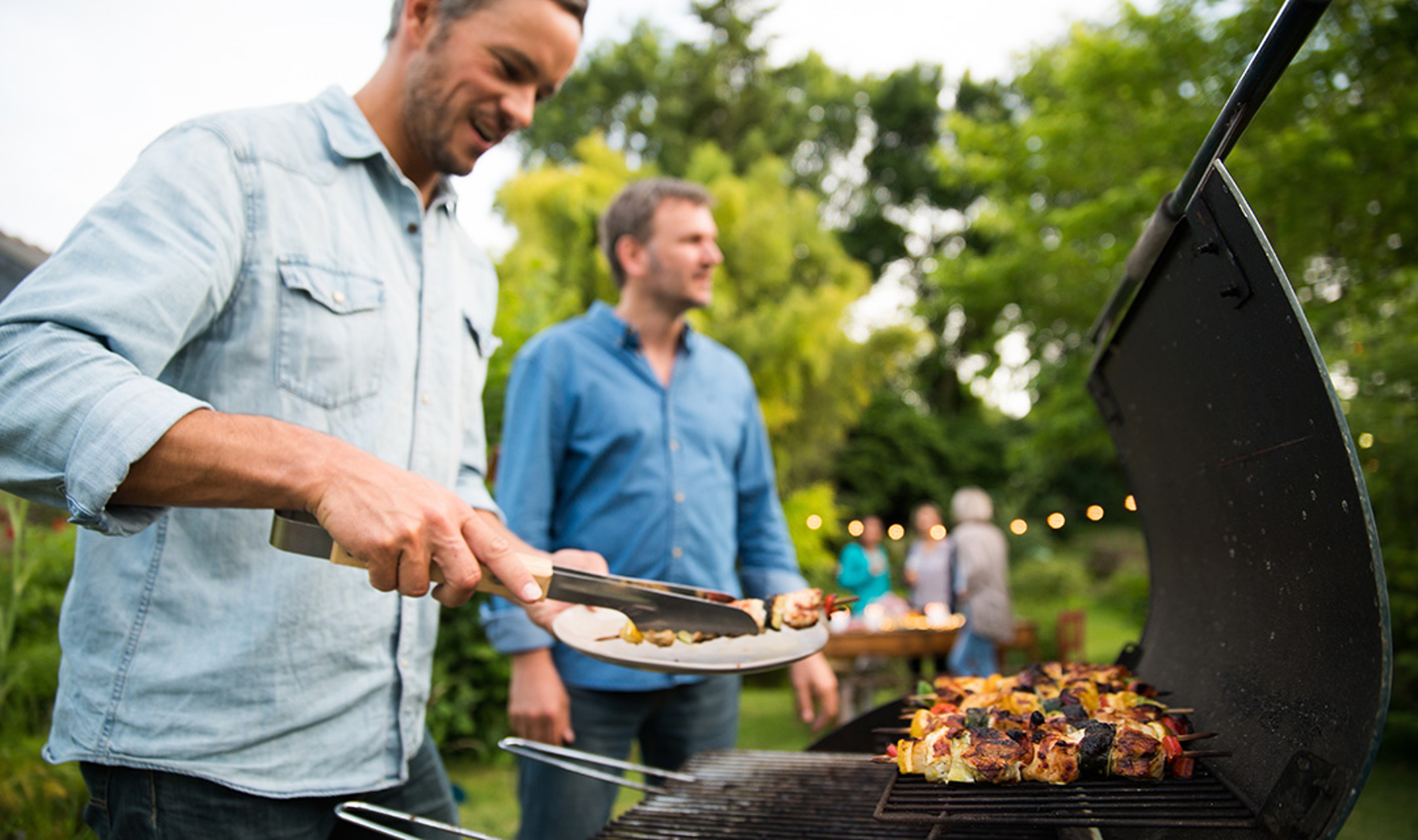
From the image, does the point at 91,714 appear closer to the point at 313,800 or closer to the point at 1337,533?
the point at 313,800

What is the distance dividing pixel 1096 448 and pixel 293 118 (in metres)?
9.74

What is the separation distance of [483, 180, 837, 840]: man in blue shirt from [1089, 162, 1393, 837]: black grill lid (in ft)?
4.54

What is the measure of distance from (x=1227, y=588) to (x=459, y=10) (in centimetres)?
182

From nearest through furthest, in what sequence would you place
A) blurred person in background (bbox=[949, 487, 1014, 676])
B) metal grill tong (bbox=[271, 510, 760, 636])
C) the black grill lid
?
the black grill lid < metal grill tong (bbox=[271, 510, 760, 636]) < blurred person in background (bbox=[949, 487, 1014, 676])

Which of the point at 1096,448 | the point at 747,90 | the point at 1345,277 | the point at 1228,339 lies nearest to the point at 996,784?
the point at 1228,339

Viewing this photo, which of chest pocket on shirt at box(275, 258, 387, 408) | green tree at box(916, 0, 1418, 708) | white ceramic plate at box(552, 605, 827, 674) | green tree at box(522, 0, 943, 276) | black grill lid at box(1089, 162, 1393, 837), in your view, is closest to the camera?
black grill lid at box(1089, 162, 1393, 837)

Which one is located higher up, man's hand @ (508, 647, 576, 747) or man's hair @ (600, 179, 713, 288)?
man's hair @ (600, 179, 713, 288)

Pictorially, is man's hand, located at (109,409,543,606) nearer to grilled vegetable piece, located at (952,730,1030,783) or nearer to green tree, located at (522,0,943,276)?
grilled vegetable piece, located at (952,730,1030,783)

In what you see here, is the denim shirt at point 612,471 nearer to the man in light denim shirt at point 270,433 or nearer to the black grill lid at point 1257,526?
the man in light denim shirt at point 270,433

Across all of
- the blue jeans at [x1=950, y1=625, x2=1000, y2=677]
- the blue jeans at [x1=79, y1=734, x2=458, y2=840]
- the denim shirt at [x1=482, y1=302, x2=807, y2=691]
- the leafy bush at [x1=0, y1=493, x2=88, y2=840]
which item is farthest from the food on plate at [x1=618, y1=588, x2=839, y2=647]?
the blue jeans at [x1=950, y1=625, x2=1000, y2=677]

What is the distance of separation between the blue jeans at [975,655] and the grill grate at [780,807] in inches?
240

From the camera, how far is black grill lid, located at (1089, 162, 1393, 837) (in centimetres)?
99

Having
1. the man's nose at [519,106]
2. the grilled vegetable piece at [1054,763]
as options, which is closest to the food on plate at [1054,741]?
the grilled vegetable piece at [1054,763]

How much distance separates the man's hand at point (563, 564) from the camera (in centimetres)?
194
